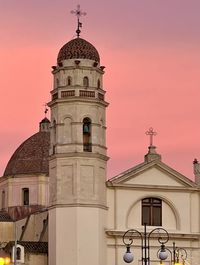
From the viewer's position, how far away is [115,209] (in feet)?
241

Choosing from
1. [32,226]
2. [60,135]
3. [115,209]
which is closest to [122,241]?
[115,209]

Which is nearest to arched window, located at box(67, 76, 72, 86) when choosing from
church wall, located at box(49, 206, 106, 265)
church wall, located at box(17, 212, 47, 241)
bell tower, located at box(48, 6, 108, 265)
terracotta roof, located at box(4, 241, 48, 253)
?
bell tower, located at box(48, 6, 108, 265)

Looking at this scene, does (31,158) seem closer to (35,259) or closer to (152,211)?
(152,211)

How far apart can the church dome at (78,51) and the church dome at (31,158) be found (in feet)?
53.9

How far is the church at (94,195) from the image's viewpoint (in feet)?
234

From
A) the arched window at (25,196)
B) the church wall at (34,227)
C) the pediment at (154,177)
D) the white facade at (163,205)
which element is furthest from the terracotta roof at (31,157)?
the white facade at (163,205)

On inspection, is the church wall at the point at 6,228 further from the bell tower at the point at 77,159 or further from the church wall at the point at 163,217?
the church wall at the point at 163,217

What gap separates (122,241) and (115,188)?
10.7 ft

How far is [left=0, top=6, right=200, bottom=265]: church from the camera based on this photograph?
71188 millimetres

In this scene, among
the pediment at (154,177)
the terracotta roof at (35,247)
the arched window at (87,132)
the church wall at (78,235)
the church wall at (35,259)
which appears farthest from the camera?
the pediment at (154,177)

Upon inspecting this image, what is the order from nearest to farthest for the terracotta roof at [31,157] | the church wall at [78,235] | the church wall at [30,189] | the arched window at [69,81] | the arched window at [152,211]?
the church wall at [78,235] < the arched window at [69,81] < the arched window at [152,211] < the church wall at [30,189] < the terracotta roof at [31,157]

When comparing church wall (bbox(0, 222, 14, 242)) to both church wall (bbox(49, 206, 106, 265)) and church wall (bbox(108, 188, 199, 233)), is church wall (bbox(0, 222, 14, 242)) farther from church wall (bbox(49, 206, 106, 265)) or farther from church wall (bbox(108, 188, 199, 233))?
church wall (bbox(49, 206, 106, 265))

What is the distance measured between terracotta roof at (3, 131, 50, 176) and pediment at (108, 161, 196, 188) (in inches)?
604

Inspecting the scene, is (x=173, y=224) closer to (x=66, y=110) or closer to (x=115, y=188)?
(x=115, y=188)
